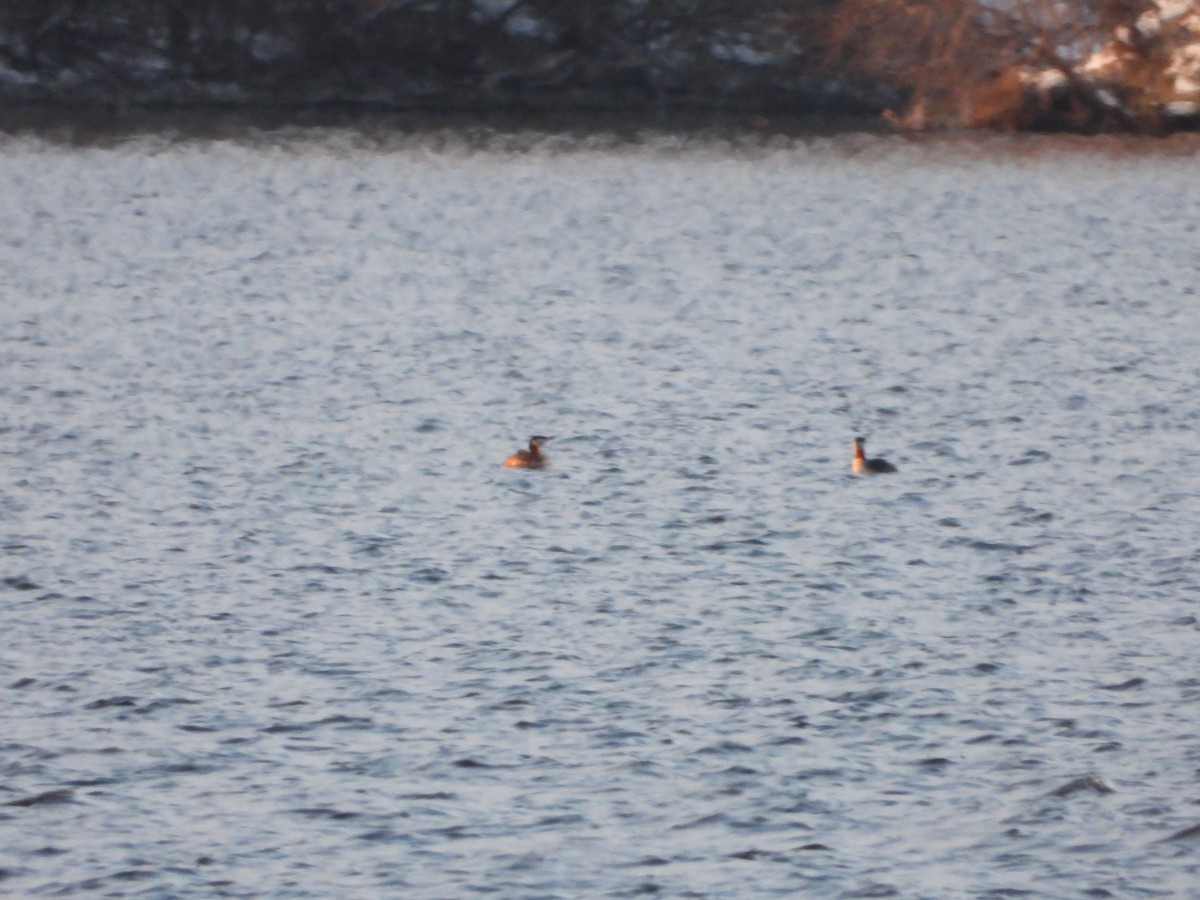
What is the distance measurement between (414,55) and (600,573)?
152 feet

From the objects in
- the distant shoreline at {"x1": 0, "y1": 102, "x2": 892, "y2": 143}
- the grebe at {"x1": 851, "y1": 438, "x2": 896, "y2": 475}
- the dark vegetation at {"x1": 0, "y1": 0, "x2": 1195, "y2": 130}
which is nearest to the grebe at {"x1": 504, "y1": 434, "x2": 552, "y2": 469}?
the grebe at {"x1": 851, "y1": 438, "x2": 896, "y2": 475}

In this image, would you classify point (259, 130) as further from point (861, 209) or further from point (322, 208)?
point (861, 209)

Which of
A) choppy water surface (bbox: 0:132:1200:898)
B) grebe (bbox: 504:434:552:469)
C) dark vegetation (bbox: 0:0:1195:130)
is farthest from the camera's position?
dark vegetation (bbox: 0:0:1195:130)

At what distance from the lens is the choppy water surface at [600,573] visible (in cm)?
1148

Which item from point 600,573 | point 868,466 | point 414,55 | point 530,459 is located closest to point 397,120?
point 414,55

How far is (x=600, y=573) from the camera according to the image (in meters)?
16.9

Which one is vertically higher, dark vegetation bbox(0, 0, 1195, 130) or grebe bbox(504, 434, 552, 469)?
dark vegetation bbox(0, 0, 1195, 130)

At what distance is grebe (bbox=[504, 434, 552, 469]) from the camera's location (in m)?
20.4

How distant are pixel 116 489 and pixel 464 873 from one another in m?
9.55

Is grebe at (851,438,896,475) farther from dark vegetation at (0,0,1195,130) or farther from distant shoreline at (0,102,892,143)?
dark vegetation at (0,0,1195,130)

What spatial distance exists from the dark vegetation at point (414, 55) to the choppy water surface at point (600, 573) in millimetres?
25997

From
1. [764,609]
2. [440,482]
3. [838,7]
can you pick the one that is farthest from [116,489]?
[838,7]

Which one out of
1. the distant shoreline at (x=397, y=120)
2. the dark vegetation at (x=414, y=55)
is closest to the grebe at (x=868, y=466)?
the distant shoreline at (x=397, y=120)

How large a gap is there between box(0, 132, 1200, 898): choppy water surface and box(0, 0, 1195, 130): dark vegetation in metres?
26.0
